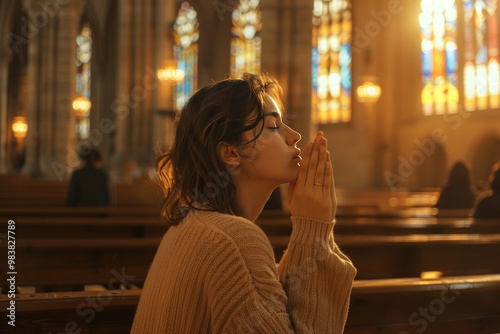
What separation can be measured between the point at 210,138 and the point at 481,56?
18.4 m

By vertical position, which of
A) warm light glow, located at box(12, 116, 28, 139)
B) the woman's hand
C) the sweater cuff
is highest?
warm light glow, located at box(12, 116, 28, 139)

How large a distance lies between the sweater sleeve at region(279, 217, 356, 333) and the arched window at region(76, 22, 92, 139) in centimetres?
2919

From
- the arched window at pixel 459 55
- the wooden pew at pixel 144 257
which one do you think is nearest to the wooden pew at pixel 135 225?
the wooden pew at pixel 144 257

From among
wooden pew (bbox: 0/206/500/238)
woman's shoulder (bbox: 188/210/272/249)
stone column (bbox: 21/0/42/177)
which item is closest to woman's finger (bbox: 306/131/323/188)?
woman's shoulder (bbox: 188/210/272/249)

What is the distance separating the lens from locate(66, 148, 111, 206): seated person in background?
6.91 m

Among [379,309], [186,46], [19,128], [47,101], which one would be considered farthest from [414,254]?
[19,128]

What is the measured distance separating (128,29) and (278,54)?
603 centimetres

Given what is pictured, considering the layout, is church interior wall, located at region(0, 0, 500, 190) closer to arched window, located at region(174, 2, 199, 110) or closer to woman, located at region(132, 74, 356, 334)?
arched window, located at region(174, 2, 199, 110)

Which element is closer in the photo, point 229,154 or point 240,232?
point 240,232

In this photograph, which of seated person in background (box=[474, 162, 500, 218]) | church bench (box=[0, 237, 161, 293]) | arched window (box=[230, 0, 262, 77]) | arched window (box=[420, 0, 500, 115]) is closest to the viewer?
church bench (box=[0, 237, 161, 293])

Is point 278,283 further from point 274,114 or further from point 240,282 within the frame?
point 274,114

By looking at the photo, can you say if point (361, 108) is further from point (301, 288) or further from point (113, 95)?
point (301, 288)

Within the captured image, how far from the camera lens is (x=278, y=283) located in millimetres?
1493

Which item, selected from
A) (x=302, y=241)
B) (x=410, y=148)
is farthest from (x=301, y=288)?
(x=410, y=148)
